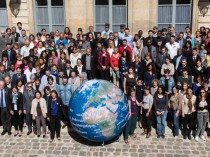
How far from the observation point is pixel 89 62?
11.7m

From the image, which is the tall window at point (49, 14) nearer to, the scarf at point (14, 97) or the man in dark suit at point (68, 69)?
the man in dark suit at point (68, 69)

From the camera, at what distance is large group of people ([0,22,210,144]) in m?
9.70

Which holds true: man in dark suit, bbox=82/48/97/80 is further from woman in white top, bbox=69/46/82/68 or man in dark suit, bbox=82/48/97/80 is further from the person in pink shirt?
the person in pink shirt

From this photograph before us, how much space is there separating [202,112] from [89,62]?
4.62 meters

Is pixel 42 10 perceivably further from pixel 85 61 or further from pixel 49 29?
pixel 85 61

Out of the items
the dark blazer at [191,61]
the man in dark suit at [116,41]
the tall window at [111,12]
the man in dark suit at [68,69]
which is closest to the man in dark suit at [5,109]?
the man in dark suit at [68,69]

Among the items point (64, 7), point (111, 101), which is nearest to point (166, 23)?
point (64, 7)

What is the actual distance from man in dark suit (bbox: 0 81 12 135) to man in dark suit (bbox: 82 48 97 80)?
3127mm

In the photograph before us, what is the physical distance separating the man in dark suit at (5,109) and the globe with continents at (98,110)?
2552mm

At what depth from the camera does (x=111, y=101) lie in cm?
857

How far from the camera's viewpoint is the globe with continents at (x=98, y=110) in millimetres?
8469

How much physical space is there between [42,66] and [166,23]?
768 cm

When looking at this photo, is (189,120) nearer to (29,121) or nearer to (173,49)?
(173,49)

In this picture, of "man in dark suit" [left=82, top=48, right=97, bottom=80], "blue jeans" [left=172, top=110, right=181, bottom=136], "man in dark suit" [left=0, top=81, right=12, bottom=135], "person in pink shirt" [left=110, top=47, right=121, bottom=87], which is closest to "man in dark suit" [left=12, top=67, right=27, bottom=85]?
"man in dark suit" [left=0, top=81, right=12, bottom=135]
